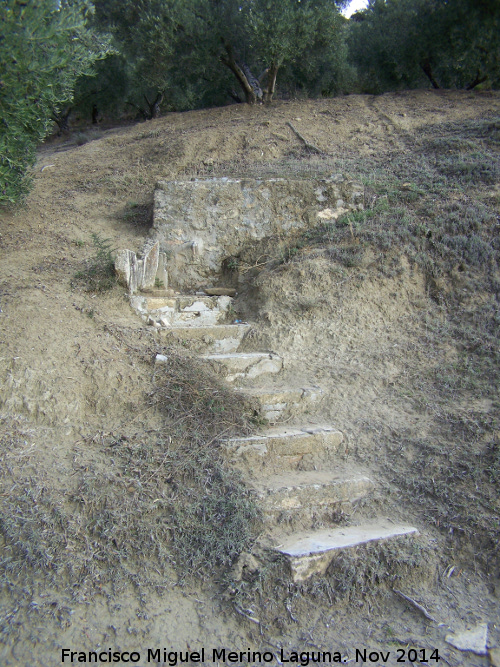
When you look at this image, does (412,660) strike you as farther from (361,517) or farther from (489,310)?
(489,310)

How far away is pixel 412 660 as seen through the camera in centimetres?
295

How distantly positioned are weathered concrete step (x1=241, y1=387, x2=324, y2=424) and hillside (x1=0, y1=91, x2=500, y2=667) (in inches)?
6.7

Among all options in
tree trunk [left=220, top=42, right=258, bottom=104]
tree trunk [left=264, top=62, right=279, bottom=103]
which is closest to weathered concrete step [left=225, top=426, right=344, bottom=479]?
tree trunk [left=264, top=62, right=279, bottom=103]

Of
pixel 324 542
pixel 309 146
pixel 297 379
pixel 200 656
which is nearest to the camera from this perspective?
pixel 200 656

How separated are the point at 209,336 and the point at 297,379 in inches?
45.9

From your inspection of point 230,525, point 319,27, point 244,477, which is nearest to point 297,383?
point 244,477

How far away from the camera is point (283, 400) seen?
4.66 metres

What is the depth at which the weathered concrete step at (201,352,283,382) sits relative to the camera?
4.96m

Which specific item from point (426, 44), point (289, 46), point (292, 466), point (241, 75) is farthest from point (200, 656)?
point (426, 44)

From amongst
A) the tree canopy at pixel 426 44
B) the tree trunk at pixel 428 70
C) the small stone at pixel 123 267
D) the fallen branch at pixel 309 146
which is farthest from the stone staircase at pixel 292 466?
the tree trunk at pixel 428 70

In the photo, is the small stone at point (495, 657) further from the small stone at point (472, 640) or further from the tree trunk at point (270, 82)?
the tree trunk at point (270, 82)

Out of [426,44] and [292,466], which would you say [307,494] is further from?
[426,44]

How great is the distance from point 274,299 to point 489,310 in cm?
260

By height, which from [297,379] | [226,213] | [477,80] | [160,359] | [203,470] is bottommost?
[203,470]
